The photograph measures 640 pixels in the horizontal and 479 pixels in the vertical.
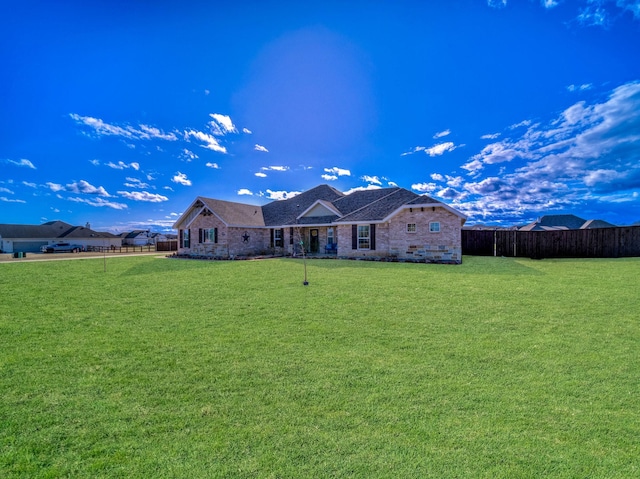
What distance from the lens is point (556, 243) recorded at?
68.0 feet

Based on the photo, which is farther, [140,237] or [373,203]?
[140,237]

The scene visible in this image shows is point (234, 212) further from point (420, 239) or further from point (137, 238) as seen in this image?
point (137, 238)

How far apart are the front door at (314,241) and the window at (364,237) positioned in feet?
16.3

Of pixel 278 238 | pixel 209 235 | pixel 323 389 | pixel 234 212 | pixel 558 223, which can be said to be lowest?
pixel 323 389

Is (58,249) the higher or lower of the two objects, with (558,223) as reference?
Answer: lower

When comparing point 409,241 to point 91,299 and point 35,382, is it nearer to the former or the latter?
point 91,299

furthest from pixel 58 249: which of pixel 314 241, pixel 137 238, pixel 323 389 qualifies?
pixel 323 389

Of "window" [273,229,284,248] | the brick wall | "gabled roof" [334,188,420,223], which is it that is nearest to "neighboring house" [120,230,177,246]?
"window" [273,229,284,248]

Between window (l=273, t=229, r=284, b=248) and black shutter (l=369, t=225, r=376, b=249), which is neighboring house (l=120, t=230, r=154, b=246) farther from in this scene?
black shutter (l=369, t=225, r=376, b=249)

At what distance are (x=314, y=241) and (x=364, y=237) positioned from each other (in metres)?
5.60

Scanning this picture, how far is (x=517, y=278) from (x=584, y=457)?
10607mm

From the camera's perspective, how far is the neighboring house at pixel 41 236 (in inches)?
1752

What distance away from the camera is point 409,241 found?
1981 cm

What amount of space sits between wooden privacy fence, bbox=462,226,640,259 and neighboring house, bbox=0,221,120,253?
42.9 meters
